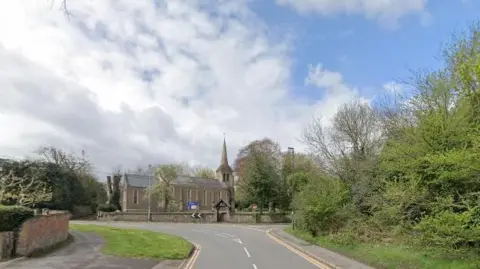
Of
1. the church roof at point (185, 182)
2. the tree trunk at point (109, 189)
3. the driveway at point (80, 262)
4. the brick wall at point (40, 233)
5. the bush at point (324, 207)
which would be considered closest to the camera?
the driveway at point (80, 262)

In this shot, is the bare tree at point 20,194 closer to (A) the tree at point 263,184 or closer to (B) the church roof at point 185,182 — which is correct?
(A) the tree at point 263,184

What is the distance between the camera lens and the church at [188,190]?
11006cm

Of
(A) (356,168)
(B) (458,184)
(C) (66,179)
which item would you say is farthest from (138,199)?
(B) (458,184)

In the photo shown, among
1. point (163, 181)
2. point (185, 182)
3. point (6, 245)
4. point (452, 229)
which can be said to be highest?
point (185, 182)

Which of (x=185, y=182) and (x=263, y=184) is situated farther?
(x=185, y=182)

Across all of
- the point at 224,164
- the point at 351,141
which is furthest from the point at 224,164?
the point at 351,141

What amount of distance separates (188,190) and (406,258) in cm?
10669

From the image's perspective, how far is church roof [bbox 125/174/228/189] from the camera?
11381 cm

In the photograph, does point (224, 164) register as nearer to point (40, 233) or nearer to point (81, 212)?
point (81, 212)

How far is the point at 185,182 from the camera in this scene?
122 meters

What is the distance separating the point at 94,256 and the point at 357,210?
17.7m

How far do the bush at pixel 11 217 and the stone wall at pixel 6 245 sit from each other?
0.38 metres

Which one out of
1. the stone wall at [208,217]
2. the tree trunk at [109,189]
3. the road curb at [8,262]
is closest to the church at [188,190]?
the tree trunk at [109,189]

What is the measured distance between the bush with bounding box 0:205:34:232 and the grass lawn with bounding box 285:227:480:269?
15.3 meters
